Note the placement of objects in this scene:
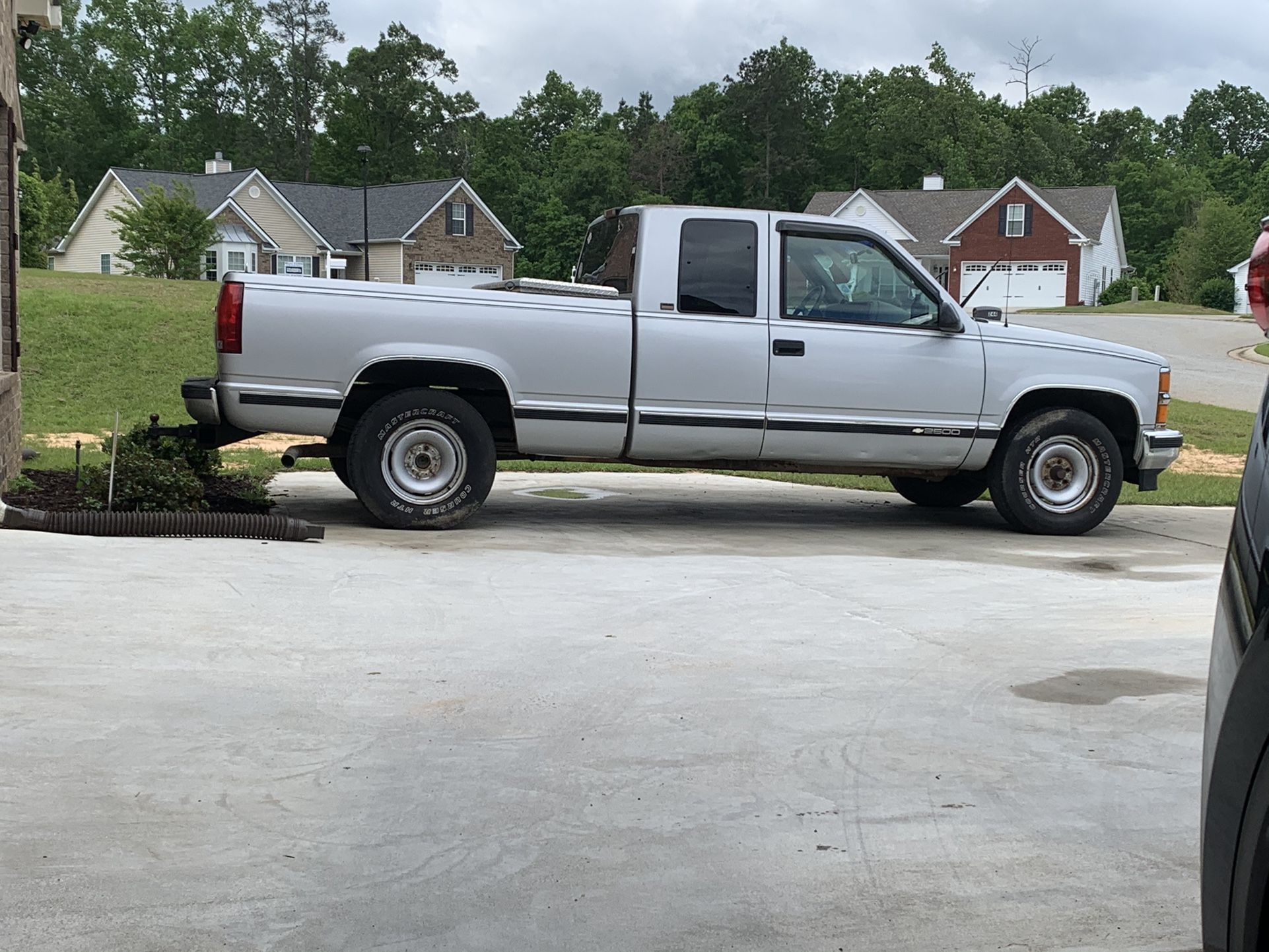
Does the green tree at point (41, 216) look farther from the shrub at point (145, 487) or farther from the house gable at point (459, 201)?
the shrub at point (145, 487)

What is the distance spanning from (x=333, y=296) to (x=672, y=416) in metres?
2.27

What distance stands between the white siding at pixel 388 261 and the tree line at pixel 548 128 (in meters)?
19.9

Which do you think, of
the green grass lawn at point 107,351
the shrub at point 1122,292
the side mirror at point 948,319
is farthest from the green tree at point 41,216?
the shrub at point 1122,292

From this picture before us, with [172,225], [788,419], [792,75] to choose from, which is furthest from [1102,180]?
[788,419]

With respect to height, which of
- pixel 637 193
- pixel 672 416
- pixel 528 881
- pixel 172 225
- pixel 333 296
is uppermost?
pixel 637 193

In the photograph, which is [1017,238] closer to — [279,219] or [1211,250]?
[1211,250]

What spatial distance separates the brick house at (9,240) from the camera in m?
9.93

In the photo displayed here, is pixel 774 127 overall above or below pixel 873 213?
above

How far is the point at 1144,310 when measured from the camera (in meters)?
54.0

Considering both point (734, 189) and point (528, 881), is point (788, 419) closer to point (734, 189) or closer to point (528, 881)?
point (528, 881)

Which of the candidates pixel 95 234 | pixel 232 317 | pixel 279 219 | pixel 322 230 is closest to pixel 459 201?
pixel 322 230

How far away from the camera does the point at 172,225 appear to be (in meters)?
40.2

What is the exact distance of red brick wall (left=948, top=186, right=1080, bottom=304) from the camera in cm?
6388

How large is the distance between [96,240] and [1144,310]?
40.6 metres
